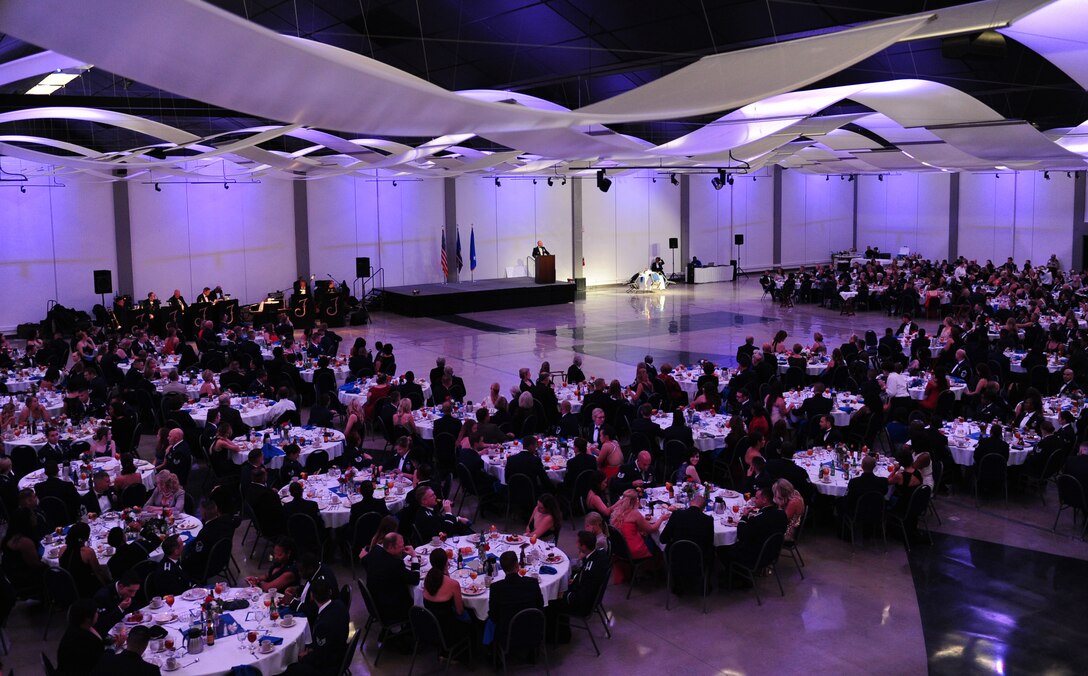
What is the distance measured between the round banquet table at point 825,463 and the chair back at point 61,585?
7504mm

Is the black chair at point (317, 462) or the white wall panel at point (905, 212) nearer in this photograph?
the black chair at point (317, 462)

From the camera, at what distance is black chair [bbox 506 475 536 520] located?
10633 millimetres

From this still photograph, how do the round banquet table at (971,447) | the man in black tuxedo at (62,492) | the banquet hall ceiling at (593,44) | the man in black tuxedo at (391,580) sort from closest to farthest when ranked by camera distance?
the man in black tuxedo at (391,580) → the man in black tuxedo at (62,492) → the round banquet table at (971,447) → the banquet hall ceiling at (593,44)

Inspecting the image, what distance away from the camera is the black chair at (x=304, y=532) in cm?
934

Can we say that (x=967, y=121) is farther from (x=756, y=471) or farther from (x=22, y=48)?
(x=22, y=48)

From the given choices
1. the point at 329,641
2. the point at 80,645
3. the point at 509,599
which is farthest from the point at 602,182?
the point at 80,645

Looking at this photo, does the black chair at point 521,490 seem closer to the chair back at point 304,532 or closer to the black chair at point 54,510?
the chair back at point 304,532

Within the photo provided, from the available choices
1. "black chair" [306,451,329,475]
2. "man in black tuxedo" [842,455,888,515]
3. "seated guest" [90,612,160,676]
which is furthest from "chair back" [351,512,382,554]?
"man in black tuxedo" [842,455,888,515]

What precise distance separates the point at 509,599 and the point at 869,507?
4478mm

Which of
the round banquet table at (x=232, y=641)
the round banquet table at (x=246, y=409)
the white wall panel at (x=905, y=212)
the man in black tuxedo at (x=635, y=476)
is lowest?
the round banquet table at (x=232, y=641)

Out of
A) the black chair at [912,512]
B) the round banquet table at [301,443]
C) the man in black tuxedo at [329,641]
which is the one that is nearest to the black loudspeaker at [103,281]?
the round banquet table at [301,443]

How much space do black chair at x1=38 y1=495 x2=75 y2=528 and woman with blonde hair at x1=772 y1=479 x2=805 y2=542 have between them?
7212mm

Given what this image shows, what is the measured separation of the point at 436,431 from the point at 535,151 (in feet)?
13.5

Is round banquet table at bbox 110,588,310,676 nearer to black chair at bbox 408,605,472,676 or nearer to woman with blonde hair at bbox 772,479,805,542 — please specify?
black chair at bbox 408,605,472,676
